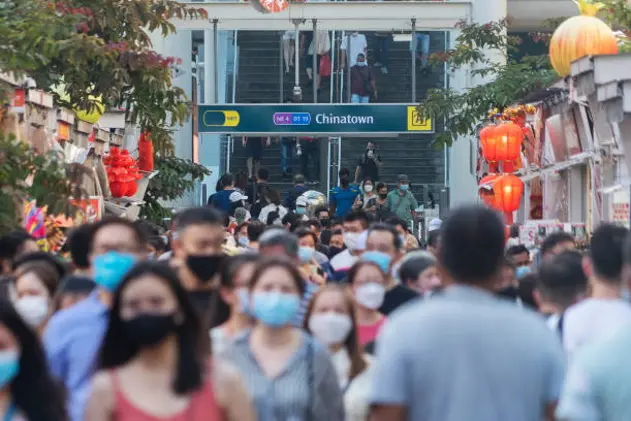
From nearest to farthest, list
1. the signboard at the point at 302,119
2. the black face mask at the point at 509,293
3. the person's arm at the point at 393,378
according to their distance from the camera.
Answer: the person's arm at the point at 393,378, the black face mask at the point at 509,293, the signboard at the point at 302,119

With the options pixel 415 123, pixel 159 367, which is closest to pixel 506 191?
pixel 415 123

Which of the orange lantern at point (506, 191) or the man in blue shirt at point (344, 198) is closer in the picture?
the orange lantern at point (506, 191)

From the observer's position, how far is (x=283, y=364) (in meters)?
7.09

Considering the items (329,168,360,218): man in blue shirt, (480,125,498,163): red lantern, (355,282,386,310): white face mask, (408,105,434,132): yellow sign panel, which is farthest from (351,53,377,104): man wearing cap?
(355,282,386,310): white face mask

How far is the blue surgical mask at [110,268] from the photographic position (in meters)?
7.99

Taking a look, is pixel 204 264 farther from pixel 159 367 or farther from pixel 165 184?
pixel 165 184

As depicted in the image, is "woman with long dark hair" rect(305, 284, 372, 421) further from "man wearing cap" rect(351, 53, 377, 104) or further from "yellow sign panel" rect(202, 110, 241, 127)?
"man wearing cap" rect(351, 53, 377, 104)

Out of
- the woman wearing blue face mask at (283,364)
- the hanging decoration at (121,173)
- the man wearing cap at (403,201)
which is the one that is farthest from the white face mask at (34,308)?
the man wearing cap at (403,201)

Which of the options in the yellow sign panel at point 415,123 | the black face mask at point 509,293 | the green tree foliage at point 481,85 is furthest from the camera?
the yellow sign panel at point 415,123

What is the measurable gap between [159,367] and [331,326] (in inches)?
92.7

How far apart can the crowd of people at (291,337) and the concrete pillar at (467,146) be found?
80.3ft

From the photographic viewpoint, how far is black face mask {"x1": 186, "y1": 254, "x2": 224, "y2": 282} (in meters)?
8.63

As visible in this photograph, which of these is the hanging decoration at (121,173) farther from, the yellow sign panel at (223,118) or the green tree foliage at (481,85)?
the yellow sign panel at (223,118)

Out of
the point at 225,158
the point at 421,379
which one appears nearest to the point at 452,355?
the point at 421,379
